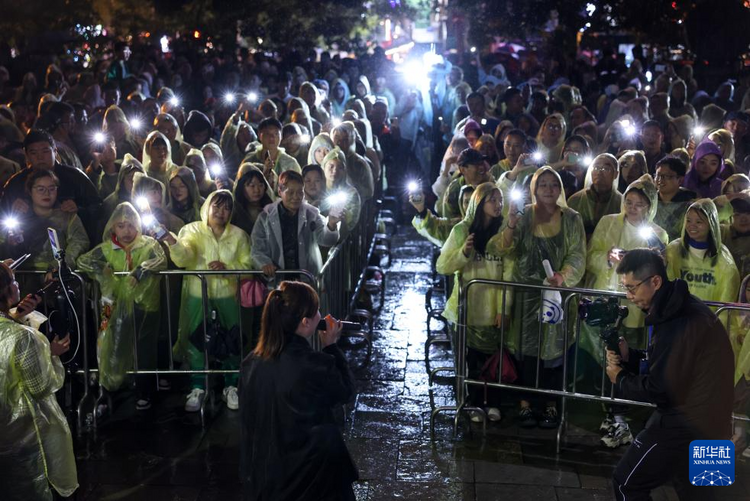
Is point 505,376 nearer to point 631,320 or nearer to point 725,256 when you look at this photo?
point 631,320

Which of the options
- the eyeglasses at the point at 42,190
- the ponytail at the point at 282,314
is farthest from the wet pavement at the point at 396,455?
the ponytail at the point at 282,314

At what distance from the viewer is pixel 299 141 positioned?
448 inches

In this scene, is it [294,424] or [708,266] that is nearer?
[294,424]

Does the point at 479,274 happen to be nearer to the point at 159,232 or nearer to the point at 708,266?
the point at 708,266

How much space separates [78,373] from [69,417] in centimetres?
37

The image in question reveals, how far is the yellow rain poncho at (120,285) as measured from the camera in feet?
24.3

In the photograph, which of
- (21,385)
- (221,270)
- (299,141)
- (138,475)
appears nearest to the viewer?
(21,385)

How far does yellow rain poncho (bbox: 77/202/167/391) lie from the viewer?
291 inches

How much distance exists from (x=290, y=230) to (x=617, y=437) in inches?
124

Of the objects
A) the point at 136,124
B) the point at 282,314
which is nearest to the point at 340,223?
the point at 282,314

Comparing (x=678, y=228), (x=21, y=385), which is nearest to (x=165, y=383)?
(x=21, y=385)

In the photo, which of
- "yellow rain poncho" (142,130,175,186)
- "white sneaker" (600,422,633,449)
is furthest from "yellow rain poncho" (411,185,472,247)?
"yellow rain poncho" (142,130,175,186)

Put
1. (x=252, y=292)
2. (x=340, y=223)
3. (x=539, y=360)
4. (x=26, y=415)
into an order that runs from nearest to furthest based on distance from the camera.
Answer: (x=26, y=415) → (x=539, y=360) → (x=252, y=292) → (x=340, y=223)

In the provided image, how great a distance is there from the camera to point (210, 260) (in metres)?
7.71
